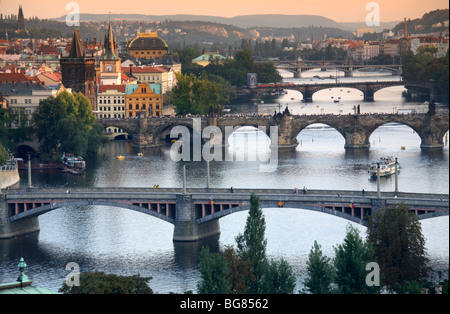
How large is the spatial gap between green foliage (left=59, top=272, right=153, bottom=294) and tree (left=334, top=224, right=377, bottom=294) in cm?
426

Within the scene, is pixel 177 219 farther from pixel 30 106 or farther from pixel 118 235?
pixel 30 106

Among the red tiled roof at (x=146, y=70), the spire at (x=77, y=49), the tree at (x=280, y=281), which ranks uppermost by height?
the spire at (x=77, y=49)

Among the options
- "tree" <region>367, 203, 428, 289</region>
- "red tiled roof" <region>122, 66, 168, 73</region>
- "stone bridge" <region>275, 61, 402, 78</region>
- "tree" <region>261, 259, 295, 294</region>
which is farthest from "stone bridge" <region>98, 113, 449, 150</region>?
"stone bridge" <region>275, 61, 402, 78</region>

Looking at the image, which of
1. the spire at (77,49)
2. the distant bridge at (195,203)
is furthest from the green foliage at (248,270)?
the spire at (77,49)

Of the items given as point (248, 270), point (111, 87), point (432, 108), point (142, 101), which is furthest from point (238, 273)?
point (111, 87)

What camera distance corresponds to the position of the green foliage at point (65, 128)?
5594 centimetres

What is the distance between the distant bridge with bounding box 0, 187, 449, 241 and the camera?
1272 inches

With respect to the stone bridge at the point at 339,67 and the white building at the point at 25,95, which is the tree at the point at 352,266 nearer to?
the white building at the point at 25,95

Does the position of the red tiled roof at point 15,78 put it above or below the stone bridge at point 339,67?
above

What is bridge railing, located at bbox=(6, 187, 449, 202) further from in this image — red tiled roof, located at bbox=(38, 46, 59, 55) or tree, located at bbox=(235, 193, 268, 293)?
red tiled roof, located at bbox=(38, 46, 59, 55)

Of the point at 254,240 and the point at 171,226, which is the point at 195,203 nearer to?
the point at 171,226

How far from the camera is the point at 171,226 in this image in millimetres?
37438

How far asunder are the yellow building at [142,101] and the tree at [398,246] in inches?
1607

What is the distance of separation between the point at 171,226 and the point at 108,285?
41.6 feet
